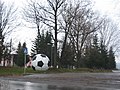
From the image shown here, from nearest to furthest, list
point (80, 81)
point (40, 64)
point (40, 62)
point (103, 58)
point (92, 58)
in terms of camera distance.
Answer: point (80, 81), point (40, 62), point (40, 64), point (92, 58), point (103, 58)

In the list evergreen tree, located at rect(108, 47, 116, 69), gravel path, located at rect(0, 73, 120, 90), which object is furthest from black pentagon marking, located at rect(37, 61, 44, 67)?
evergreen tree, located at rect(108, 47, 116, 69)

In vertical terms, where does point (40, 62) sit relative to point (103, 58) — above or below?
below

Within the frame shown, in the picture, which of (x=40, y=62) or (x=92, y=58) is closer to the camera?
(x=40, y=62)

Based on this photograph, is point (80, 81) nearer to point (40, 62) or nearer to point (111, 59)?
point (40, 62)

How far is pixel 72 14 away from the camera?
56.2 metres

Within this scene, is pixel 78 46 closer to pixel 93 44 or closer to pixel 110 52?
pixel 93 44

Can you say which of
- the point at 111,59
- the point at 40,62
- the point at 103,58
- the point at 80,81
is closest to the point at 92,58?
the point at 103,58

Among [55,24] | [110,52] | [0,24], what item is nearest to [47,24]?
[55,24]

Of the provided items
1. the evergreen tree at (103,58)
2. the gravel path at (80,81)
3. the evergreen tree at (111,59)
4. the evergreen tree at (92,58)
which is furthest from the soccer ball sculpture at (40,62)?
the evergreen tree at (111,59)

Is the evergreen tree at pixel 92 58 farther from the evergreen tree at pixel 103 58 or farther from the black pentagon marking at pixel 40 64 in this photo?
the black pentagon marking at pixel 40 64

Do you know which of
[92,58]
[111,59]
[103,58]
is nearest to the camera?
[92,58]

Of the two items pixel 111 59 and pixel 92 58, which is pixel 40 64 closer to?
pixel 92 58

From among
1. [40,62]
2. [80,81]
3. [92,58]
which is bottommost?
[80,81]

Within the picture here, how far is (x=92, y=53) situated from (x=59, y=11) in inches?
1256
